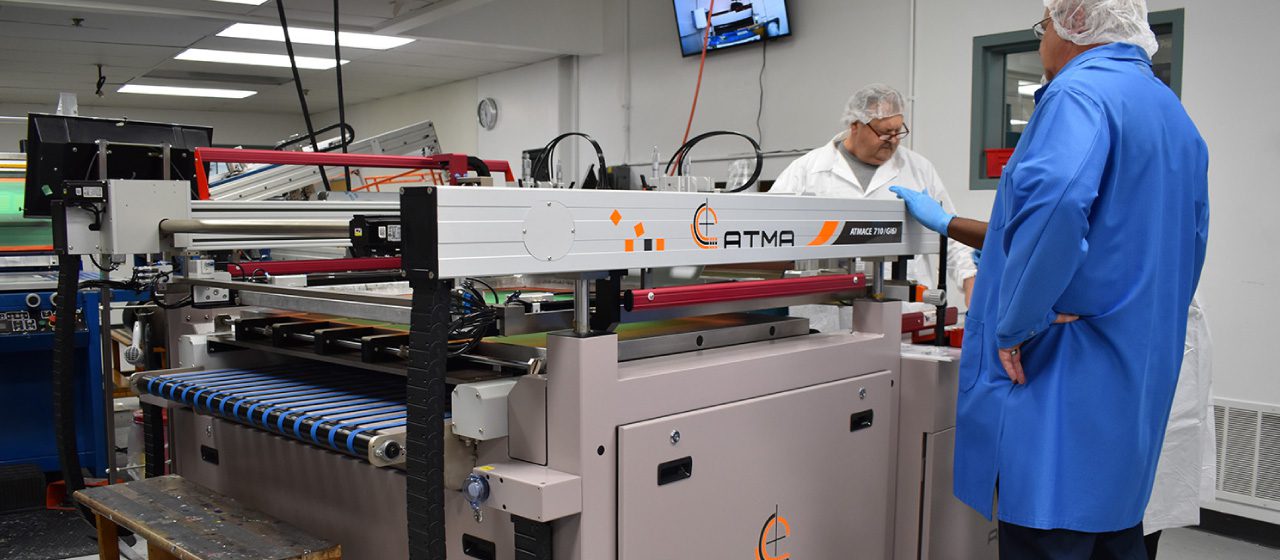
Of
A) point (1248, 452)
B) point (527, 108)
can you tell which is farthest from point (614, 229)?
point (527, 108)

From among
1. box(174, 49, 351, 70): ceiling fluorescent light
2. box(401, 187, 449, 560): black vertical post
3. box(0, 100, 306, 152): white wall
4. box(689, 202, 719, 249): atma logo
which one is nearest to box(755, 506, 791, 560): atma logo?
box(689, 202, 719, 249): atma logo

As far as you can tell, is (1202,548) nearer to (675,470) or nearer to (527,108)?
(675,470)

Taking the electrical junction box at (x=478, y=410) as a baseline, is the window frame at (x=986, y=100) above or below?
above

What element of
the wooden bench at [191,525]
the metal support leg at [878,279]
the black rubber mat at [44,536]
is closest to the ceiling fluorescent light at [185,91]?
the black rubber mat at [44,536]

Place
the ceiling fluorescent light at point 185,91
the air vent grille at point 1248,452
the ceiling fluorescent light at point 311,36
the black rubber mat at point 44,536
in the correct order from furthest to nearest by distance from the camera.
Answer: the ceiling fluorescent light at point 185,91
the ceiling fluorescent light at point 311,36
the air vent grille at point 1248,452
the black rubber mat at point 44,536

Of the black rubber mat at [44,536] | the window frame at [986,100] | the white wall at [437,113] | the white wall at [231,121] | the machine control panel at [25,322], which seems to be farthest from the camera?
the white wall at [231,121]

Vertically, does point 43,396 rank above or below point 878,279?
below

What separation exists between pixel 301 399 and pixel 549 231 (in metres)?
0.70

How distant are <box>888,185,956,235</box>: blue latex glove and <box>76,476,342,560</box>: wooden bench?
1.27 m

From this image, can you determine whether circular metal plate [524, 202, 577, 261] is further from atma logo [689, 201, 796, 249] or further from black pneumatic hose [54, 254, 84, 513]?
black pneumatic hose [54, 254, 84, 513]

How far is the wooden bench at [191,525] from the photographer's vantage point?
155 cm

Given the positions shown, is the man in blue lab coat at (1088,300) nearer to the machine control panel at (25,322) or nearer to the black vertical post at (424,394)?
the black vertical post at (424,394)

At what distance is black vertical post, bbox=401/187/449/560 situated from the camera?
45.3 inches

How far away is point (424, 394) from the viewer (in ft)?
3.83
